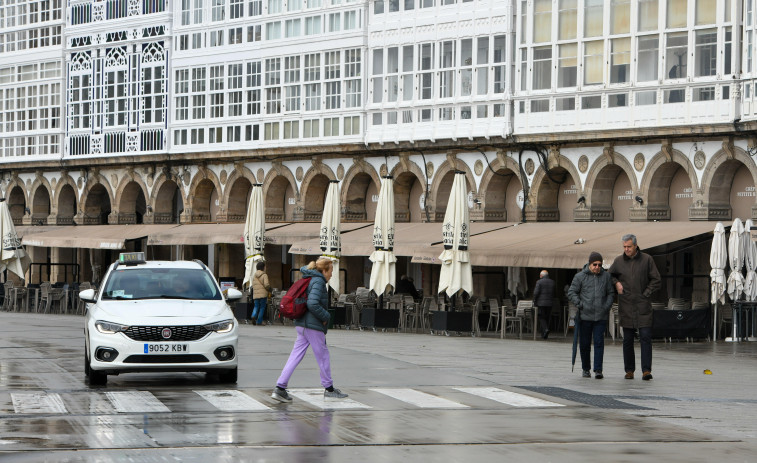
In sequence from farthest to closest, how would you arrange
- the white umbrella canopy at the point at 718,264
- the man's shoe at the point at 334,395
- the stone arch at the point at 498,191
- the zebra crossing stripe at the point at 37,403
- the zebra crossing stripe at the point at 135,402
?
the stone arch at the point at 498,191 < the white umbrella canopy at the point at 718,264 < the man's shoe at the point at 334,395 < the zebra crossing stripe at the point at 135,402 < the zebra crossing stripe at the point at 37,403

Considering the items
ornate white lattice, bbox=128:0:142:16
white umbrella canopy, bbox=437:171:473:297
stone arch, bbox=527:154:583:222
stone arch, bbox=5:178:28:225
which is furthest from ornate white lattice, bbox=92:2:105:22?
white umbrella canopy, bbox=437:171:473:297

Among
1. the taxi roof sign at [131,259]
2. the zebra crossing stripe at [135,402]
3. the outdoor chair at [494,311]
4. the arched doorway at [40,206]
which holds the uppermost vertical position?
the arched doorway at [40,206]

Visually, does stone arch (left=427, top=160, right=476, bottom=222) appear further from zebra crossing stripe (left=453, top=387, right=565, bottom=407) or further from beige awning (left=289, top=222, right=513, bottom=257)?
zebra crossing stripe (left=453, top=387, right=565, bottom=407)

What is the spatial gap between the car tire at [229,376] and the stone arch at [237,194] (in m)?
33.6

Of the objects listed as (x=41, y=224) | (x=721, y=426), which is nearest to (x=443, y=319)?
(x=721, y=426)

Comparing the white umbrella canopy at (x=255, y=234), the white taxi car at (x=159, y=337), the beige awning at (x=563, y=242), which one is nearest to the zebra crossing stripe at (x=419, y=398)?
the white taxi car at (x=159, y=337)

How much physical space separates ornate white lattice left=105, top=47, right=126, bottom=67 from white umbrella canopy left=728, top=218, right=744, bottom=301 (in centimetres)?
3068

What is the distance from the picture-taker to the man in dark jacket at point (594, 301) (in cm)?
1928

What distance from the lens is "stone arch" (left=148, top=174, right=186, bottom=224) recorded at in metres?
54.9

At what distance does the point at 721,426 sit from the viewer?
44.8 feet

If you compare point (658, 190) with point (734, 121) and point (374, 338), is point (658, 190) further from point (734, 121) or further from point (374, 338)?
point (374, 338)

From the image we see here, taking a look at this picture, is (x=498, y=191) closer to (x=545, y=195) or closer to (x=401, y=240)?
(x=545, y=195)

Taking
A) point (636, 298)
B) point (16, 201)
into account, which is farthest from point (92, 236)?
point (636, 298)

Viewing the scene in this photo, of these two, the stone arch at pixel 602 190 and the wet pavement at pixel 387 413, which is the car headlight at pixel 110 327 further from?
the stone arch at pixel 602 190
